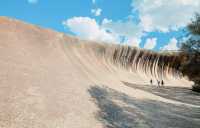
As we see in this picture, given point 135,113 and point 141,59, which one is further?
point 141,59

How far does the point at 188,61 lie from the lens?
2689 cm

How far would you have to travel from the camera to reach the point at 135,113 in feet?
69.9

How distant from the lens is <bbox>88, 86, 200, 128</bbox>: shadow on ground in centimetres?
1886

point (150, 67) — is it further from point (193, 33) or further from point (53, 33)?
point (193, 33)

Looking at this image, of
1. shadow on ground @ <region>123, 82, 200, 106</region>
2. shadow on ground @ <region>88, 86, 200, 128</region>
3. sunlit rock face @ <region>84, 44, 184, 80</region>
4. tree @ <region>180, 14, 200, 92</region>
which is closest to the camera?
shadow on ground @ <region>88, 86, 200, 128</region>

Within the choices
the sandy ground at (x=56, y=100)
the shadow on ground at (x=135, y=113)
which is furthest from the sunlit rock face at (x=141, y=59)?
the shadow on ground at (x=135, y=113)

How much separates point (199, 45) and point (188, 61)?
6.00 ft

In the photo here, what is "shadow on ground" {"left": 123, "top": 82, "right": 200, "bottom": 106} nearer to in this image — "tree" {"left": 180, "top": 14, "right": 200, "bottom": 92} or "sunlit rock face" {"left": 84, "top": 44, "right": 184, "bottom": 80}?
"tree" {"left": 180, "top": 14, "right": 200, "bottom": 92}

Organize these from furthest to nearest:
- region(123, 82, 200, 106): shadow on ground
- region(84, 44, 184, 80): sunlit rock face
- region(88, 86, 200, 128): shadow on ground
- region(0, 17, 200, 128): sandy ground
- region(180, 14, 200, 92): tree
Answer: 1. region(84, 44, 184, 80): sunlit rock face
2. region(123, 82, 200, 106): shadow on ground
3. region(180, 14, 200, 92): tree
4. region(88, 86, 200, 128): shadow on ground
5. region(0, 17, 200, 128): sandy ground

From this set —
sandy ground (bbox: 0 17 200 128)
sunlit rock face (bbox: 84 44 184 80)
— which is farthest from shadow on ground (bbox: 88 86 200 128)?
sunlit rock face (bbox: 84 44 184 80)

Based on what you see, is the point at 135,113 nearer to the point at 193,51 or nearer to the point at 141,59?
the point at 193,51

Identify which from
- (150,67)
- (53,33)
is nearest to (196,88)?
(150,67)

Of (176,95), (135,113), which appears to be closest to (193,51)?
(135,113)

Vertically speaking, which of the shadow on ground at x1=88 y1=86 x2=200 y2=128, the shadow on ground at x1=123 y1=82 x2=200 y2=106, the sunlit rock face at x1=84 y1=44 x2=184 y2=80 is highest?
the sunlit rock face at x1=84 y1=44 x2=184 y2=80
